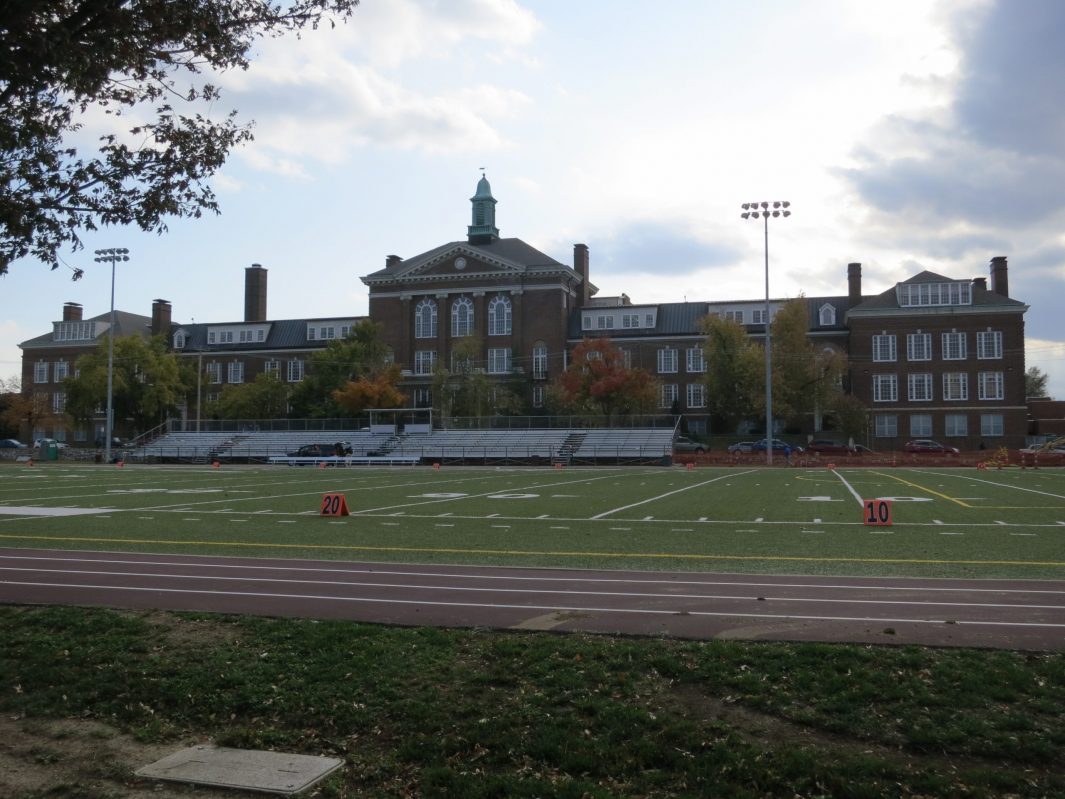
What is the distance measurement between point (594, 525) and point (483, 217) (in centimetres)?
7623

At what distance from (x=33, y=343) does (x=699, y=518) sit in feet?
332

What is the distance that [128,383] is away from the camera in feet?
264

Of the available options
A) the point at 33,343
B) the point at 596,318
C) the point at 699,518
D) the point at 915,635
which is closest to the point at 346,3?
the point at 915,635

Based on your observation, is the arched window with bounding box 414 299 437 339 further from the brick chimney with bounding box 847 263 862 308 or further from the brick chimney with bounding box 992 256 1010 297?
the brick chimney with bounding box 992 256 1010 297

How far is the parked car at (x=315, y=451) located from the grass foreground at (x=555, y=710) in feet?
188

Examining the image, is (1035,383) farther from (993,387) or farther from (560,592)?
(560,592)

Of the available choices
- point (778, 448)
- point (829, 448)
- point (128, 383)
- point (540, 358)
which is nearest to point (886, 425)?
point (829, 448)

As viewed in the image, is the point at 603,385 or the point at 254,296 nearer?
the point at 603,385

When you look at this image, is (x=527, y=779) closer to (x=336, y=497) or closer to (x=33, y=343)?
(x=336, y=497)

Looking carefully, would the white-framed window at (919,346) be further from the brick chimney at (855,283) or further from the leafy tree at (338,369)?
the leafy tree at (338,369)

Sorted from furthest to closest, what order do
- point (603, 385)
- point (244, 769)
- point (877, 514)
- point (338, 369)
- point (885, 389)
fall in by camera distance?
point (338, 369) → point (885, 389) → point (603, 385) → point (877, 514) → point (244, 769)

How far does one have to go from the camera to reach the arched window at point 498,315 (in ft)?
278

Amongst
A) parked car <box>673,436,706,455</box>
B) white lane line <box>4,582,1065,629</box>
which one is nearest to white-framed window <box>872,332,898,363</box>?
parked car <box>673,436,706,455</box>

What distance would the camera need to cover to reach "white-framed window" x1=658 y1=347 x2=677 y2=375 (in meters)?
84.8
